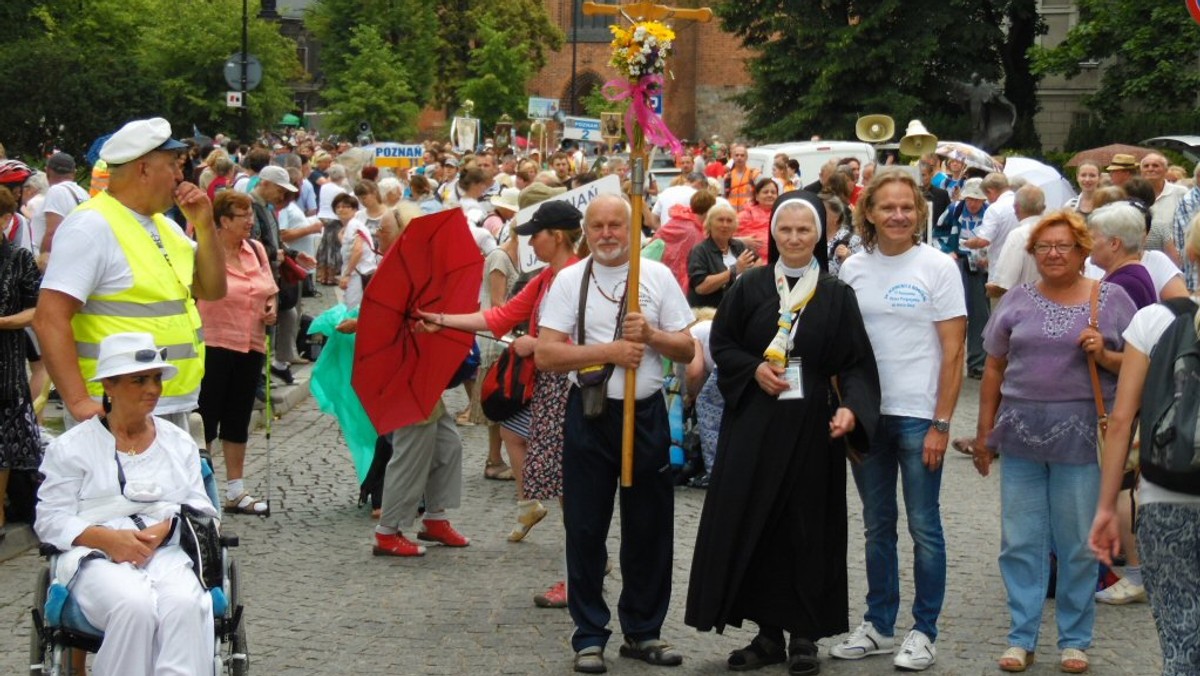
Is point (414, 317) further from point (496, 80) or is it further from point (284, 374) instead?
point (496, 80)

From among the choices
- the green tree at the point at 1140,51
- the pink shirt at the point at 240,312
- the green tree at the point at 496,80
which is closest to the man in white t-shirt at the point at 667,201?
the pink shirt at the point at 240,312

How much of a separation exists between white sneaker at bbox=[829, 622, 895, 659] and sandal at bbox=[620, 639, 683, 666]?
67cm

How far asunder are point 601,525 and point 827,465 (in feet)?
3.23

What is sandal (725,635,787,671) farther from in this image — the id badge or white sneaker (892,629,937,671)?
the id badge

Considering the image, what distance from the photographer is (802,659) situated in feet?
23.2

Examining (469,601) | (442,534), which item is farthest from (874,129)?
(469,601)

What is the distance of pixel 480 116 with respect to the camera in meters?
63.1

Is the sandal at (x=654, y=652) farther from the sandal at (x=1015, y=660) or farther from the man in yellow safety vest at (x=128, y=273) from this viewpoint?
the man in yellow safety vest at (x=128, y=273)

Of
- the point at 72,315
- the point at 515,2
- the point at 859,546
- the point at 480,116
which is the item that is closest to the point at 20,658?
the point at 72,315

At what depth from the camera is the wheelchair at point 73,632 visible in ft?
19.1

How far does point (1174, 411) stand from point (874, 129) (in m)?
25.2

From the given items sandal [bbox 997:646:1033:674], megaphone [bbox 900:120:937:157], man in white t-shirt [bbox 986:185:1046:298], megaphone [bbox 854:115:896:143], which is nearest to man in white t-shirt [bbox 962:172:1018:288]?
man in white t-shirt [bbox 986:185:1046:298]

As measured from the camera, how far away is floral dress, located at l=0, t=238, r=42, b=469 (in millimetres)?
9117

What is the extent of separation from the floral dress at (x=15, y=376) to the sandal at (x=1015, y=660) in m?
5.08
